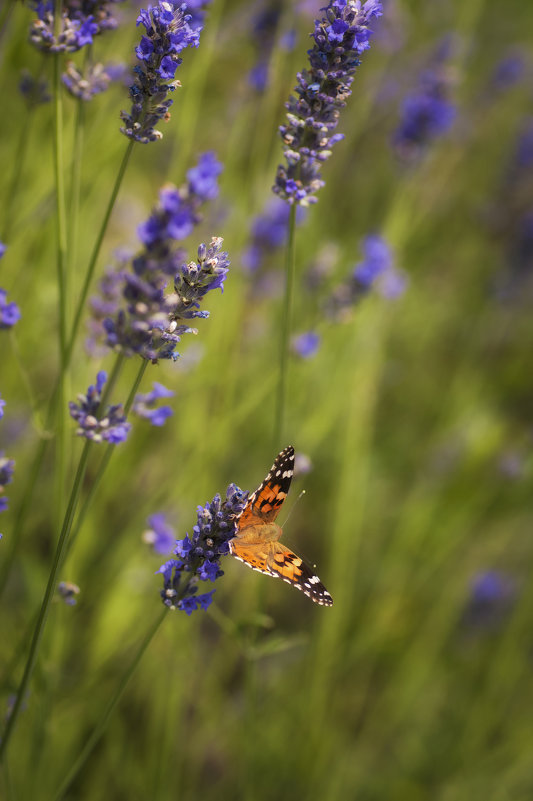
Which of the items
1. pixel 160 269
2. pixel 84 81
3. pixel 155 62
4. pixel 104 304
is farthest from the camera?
pixel 104 304

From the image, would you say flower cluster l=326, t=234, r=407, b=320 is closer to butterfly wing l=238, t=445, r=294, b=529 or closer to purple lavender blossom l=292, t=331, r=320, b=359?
purple lavender blossom l=292, t=331, r=320, b=359

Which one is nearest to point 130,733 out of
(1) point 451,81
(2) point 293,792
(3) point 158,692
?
(3) point 158,692

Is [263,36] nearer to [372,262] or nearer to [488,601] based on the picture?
[372,262]

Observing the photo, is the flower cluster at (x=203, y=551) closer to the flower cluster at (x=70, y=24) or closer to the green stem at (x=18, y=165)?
the flower cluster at (x=70, y=24)

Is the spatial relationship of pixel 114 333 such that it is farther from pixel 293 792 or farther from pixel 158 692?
pixel 293 792

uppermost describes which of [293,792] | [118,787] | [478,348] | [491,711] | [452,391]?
[478,348]

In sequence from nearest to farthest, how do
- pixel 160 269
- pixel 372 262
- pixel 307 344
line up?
pixel 160 269
pixel 307 344
pixel 372 262

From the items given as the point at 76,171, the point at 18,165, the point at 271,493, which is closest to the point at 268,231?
the point at 18,165
